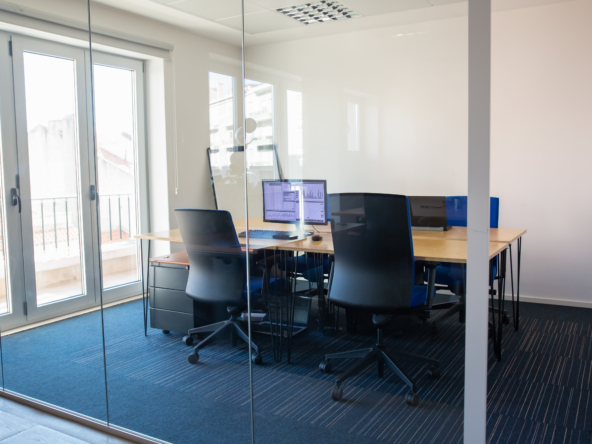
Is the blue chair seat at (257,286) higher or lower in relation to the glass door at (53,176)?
lower

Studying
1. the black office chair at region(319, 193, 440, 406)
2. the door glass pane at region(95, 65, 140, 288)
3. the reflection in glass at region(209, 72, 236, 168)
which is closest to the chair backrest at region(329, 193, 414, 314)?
the black office chair at region(319, 193, 440, 406)

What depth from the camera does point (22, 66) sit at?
2.71 metres

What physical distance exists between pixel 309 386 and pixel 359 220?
0.73 meters

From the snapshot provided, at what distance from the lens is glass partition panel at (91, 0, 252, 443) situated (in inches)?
88.7

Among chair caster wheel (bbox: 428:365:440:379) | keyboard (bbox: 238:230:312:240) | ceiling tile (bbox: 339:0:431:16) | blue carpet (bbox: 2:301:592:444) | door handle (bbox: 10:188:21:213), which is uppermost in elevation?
ceiling tile (bbox: 339:0:431:16)

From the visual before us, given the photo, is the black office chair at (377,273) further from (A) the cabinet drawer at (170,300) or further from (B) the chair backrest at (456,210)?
(A) the cabinet drawer at (170,300)

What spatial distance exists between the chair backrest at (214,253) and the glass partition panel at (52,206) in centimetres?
70

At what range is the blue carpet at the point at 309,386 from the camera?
1934 mm

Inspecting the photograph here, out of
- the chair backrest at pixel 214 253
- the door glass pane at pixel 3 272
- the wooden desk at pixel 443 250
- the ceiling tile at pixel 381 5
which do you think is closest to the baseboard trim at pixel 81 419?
the door glass pane at pixel 3 272

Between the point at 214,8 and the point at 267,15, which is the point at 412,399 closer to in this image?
the point at 267,15

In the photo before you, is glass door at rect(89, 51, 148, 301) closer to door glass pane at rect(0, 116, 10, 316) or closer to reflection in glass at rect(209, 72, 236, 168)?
reflection in glass at rect(209, 72, 236, 168)

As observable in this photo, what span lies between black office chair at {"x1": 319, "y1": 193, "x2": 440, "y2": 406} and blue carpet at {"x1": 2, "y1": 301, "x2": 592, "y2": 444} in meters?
0.04

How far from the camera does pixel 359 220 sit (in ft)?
6.81

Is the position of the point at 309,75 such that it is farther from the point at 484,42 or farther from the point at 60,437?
the point at 60,437
